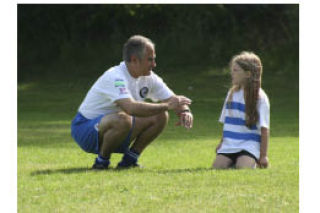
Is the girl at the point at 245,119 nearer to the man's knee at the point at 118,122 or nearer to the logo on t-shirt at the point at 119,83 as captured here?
the man's knee at the point at 118,122

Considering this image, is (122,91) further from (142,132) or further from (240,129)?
(240,129)

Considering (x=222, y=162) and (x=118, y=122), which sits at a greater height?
(x=118, y=122)

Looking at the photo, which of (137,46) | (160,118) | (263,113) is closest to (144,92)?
(160,118)

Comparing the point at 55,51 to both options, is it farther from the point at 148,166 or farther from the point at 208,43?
the point at 148,166

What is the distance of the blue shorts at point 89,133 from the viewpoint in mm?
7562

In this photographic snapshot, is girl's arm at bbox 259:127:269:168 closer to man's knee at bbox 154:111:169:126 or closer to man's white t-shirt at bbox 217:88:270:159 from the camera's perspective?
man's white t-shirt at bbox 217:88:270:159

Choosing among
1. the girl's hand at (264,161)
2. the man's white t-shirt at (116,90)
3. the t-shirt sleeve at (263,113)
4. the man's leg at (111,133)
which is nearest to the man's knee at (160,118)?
the man's white t-shirt at (116,90)

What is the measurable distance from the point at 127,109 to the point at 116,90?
24cm

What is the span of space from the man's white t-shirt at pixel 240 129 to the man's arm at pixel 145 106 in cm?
75

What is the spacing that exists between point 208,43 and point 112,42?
3.67 m

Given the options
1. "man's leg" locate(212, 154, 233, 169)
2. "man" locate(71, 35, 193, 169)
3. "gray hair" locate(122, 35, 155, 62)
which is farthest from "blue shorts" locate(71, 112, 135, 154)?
"man's leg" locate(212, 154, 233, 169)

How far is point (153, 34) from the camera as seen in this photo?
93.8 feet

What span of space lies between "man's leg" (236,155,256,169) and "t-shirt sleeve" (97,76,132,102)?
52.9 inches

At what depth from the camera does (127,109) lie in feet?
23.7
